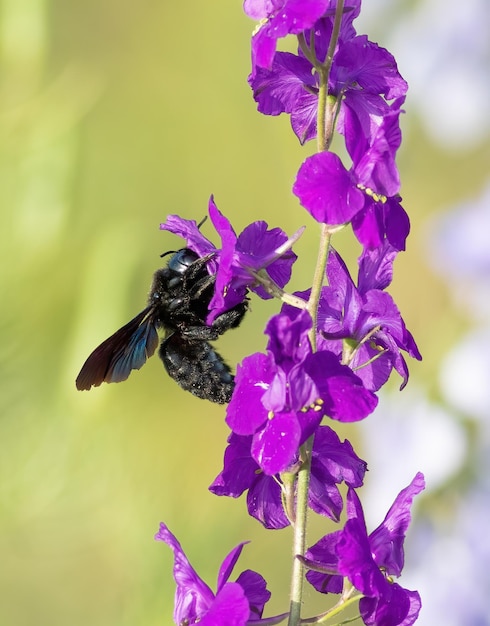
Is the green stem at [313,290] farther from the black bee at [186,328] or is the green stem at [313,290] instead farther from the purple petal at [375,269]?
the black bee at [186,328]

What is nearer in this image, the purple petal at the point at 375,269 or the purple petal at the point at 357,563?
the purple petal at the point at 357,563

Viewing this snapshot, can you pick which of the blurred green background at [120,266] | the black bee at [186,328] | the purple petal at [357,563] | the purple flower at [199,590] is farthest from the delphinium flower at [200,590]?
the blurred green background at [120,266]

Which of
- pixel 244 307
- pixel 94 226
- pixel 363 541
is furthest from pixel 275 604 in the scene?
pixel 363 541

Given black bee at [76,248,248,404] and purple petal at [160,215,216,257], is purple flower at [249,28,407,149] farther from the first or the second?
black bee at [76,248,248,404]

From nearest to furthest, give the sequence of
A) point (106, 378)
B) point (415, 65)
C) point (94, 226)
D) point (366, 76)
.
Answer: point (366, 76)
point (106, 378)
point (415, 65)
point (94, 226)

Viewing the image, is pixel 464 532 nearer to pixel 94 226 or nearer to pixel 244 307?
pixel 244 307

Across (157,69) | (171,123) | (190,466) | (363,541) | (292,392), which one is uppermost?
(157,69)
